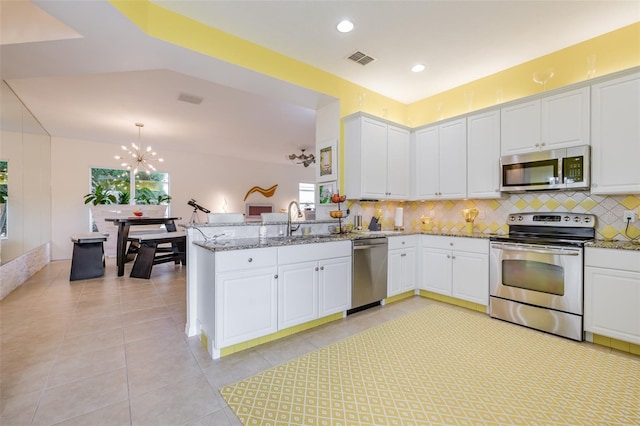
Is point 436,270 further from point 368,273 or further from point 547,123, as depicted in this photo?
point 547,123

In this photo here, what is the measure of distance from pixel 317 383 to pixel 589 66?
155 inches

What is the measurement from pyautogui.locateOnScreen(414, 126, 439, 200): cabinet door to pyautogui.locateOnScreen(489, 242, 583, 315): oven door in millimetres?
1205

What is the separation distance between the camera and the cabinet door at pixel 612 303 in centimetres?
231

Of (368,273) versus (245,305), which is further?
(368,273)

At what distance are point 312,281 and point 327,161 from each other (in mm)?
1839

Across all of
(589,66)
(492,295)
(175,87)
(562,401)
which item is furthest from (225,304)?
(589,66)

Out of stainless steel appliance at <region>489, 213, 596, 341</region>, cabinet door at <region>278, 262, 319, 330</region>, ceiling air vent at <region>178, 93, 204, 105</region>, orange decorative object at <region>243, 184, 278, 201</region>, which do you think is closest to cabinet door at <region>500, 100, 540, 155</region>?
stainless steel appliance at <region>489, 213, 596, 341</region>

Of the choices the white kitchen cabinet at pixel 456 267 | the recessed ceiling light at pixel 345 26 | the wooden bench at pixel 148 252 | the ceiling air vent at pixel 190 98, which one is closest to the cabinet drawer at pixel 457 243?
the white kitchen cabinet at pixel 456 267

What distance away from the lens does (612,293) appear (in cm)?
241

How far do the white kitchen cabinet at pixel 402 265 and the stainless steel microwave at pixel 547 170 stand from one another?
1.32 m

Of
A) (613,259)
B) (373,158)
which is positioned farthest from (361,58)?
(613,259)

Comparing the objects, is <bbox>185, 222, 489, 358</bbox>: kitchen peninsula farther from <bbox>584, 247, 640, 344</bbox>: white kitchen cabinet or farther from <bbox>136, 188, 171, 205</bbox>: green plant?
<bbox>136, 188, 171, 205</bbox>: green plant

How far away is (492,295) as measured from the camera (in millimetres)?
3158

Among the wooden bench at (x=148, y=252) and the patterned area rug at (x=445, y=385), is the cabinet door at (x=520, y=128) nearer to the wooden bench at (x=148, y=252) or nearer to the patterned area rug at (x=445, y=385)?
the patterned area rug at (x=445, y=385)
